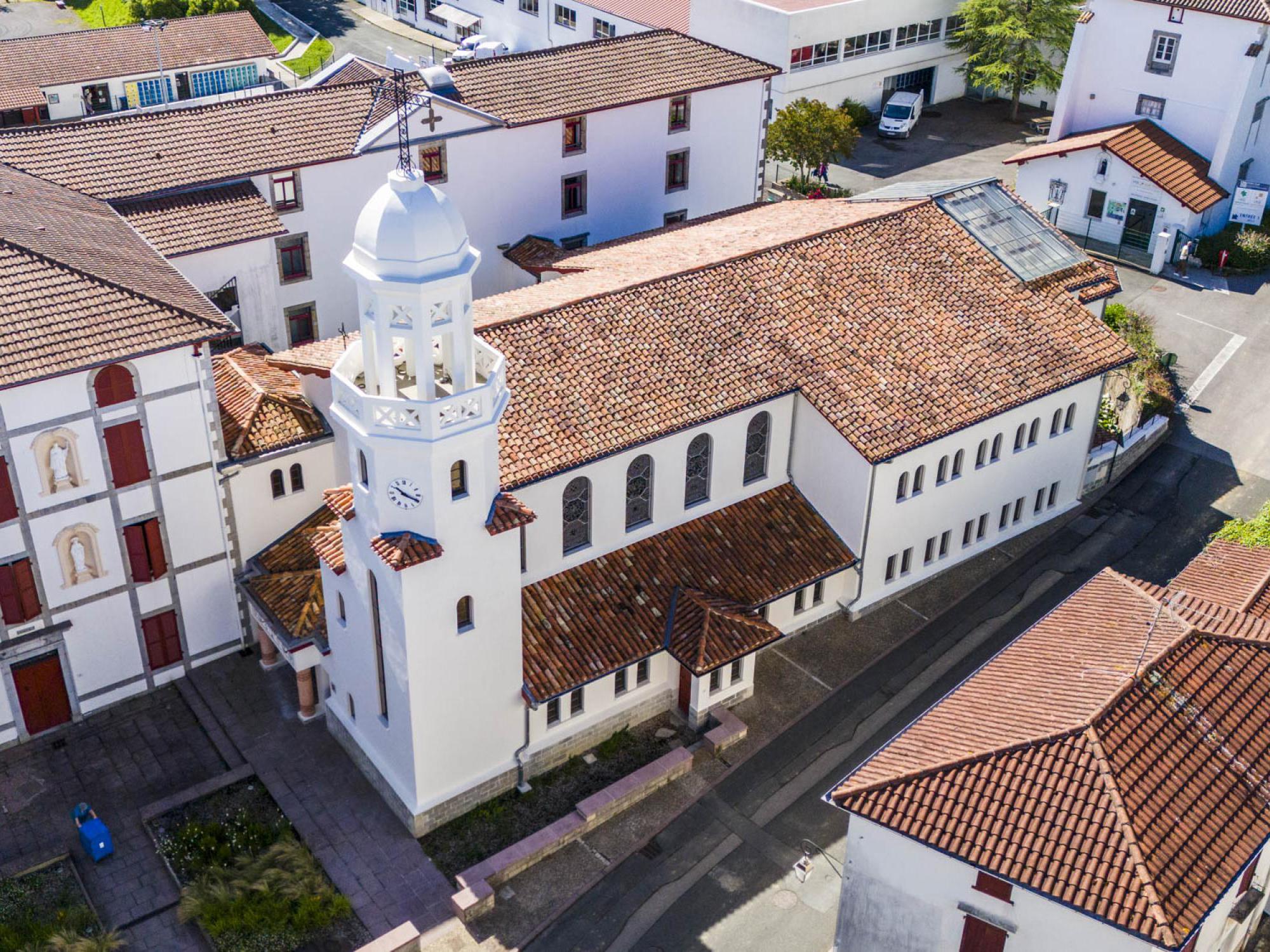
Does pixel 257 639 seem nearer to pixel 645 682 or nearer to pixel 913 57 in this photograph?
pixel 645 682

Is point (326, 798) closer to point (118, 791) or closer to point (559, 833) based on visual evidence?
point (118, 791)

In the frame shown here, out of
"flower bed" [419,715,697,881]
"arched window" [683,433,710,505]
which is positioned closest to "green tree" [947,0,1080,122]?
"arched window" [683,433,710,505]

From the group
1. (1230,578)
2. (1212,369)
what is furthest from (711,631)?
(1212,369)

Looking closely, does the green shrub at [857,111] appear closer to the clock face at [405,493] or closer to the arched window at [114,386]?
the arched window at [114,386]

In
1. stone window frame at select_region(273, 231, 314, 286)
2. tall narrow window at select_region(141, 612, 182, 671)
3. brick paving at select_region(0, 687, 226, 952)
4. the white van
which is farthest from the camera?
the white van

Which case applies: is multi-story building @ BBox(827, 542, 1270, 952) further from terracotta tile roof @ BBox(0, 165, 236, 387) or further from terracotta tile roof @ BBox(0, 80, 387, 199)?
terracotta tile roof @ BBox(0, 80, 387, 199)

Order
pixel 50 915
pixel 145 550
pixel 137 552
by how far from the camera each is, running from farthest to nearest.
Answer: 1. pixel 145 550
2. pixel 137 552
3. pixel 50 915
